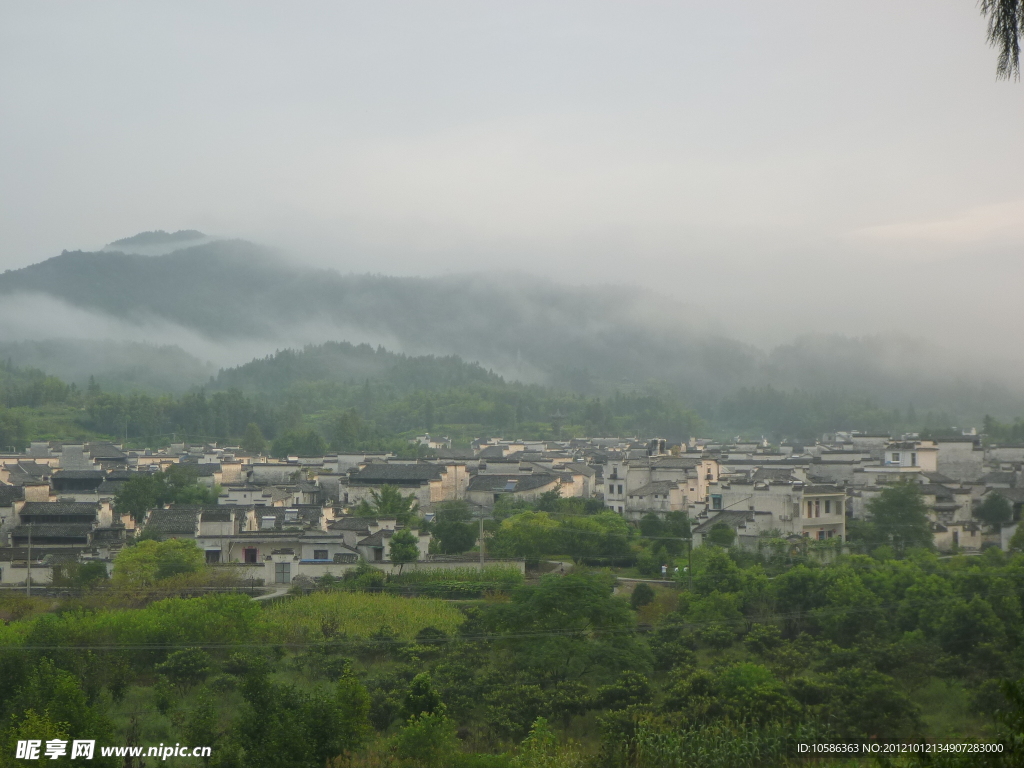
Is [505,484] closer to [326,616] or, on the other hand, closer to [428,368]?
[326,616]

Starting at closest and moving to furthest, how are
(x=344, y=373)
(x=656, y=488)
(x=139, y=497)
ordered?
(x=139, y=497) → (x=656, y=488) → (x=344, y=373)

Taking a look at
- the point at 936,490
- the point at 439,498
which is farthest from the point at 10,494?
the point at 936,490

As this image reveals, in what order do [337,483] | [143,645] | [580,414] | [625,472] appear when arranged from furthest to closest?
[580,414] < [337,483] < [625,472] < [143,645]

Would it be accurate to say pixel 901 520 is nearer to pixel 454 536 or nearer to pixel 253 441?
pixel 454 536

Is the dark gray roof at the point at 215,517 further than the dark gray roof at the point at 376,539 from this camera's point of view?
Yes

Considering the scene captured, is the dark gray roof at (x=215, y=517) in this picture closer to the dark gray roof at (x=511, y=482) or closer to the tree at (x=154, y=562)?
the tree at (x=154, y=562)

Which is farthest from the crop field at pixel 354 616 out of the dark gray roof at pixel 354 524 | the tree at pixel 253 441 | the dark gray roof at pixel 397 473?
the tree at pixel 253 441

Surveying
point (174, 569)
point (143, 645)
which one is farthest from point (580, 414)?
point (143, 645)
